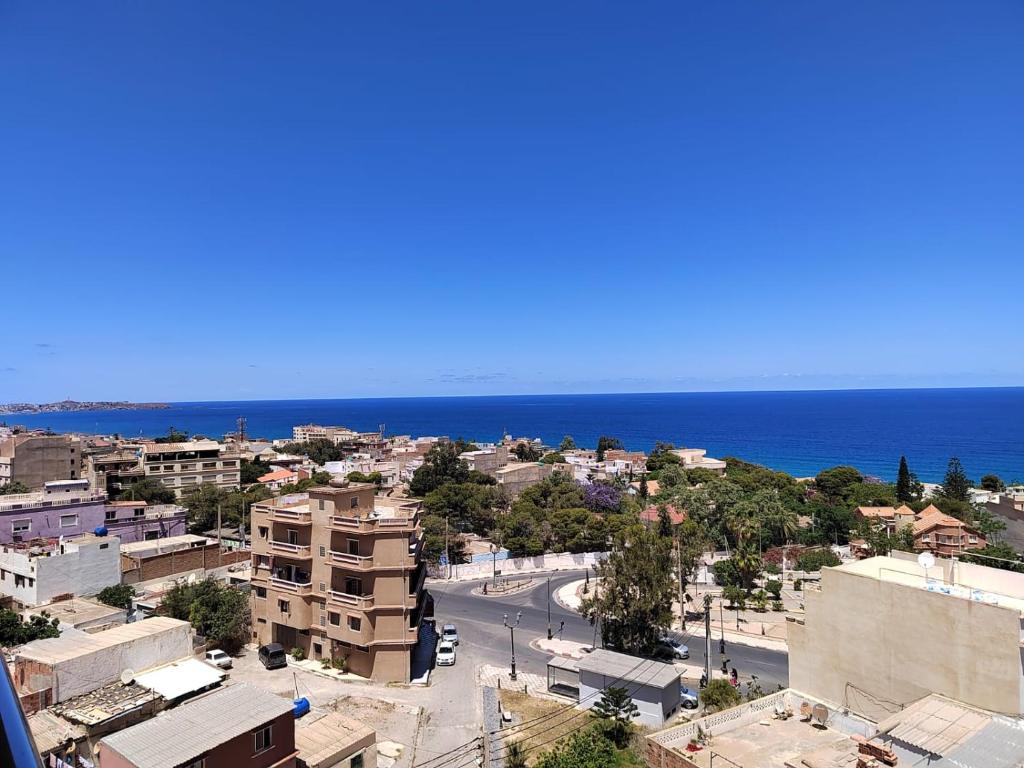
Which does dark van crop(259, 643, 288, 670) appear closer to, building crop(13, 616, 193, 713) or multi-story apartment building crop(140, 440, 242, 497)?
building crop(13, 616, 193, 713)

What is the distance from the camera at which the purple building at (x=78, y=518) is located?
43.8 m

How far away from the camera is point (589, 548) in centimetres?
5575

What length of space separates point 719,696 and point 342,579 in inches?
700

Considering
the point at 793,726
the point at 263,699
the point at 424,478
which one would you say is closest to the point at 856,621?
the point at 793,726

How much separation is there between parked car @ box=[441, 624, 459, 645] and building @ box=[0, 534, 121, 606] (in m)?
21.1

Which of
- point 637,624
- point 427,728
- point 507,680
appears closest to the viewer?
point 427,728

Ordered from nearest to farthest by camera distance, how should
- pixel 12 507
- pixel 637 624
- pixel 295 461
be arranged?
pixel 637 624, pixel 12 507, pixel 295 461

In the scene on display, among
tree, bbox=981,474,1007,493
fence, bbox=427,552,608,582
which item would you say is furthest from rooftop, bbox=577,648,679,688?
tree, bbox=981,474,1007,493

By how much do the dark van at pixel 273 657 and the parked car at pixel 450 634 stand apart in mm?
8398

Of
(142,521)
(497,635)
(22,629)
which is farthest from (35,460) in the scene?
(497,635)

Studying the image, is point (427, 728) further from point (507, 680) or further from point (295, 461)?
point (295, 461)

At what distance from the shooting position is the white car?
3177cm

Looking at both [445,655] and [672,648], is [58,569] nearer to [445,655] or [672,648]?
[445,655]

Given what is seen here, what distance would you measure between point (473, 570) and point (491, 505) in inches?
615
